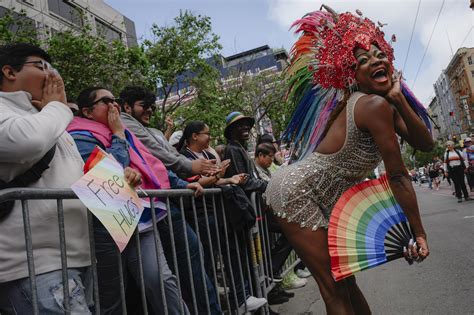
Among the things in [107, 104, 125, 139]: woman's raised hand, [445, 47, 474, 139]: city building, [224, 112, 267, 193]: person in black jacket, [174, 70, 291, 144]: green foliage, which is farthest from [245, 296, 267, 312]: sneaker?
[445, 47, 474, 139]: city building

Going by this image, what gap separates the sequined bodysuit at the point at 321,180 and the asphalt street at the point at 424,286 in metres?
1.57

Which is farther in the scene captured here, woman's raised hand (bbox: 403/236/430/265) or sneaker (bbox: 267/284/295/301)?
sneaker (bbox: 267/284/295/301)

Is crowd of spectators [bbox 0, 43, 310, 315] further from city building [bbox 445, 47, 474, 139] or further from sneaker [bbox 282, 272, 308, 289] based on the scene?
city building [bbox 445, 47, 474, 139]

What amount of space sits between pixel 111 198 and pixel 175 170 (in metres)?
1.54

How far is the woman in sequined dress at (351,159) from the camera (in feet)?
7.47

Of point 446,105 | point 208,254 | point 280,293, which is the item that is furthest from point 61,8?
point 446,105

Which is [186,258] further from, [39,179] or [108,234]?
[39,179]

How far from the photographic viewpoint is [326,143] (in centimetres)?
259

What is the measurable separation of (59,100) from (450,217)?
851 cm

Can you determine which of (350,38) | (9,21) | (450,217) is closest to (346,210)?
(350,38)

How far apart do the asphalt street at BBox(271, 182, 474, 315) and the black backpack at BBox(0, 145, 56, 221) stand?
9.83ft

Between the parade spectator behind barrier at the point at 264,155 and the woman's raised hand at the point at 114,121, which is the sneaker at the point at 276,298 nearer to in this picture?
the parade spectator behind barrier at the point at 264,155

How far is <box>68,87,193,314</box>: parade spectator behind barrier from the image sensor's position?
7.82ft

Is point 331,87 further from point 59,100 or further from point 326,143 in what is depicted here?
point 59,100
